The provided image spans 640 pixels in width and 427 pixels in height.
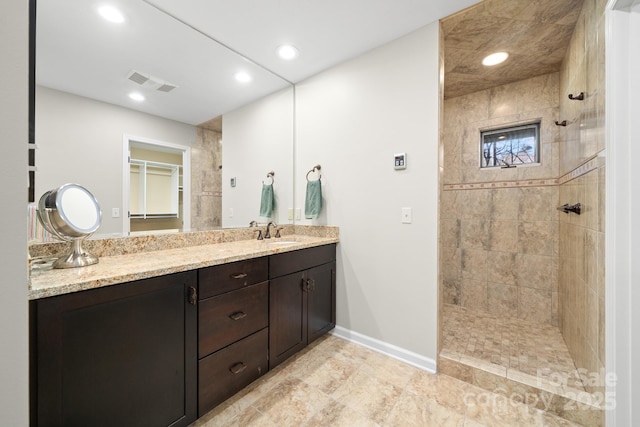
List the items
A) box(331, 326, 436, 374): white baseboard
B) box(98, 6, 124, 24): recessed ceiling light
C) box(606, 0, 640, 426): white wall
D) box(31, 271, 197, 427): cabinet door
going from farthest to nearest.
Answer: box(331, 326, 436, 374): white baseboard < box(98, 6, 124, 24): recessed ceiling light < box(606, 0, 640, 426): white wall < box(31, 271, 197, 427): cabinet door

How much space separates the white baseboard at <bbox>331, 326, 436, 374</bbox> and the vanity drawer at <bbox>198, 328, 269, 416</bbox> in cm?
83

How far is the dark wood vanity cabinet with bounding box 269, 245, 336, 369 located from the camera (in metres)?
1.72

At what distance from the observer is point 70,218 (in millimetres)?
1159

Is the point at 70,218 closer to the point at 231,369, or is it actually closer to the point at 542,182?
the point at 231,369

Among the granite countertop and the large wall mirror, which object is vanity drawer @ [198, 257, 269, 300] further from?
the large wall mirror

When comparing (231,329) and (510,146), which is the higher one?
(510,146)

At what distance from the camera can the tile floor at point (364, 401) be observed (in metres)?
1.37

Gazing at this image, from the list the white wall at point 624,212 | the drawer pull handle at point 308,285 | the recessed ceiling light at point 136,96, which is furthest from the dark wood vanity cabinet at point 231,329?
the white wall at point 624,212

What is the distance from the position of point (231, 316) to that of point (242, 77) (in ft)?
6.45

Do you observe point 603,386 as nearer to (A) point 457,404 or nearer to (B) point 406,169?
(A) point 457,404

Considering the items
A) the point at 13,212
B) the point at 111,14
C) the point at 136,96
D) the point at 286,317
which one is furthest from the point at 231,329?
the point at 111,14

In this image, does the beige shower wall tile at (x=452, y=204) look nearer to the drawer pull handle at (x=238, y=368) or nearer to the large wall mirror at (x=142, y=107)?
the large wall mirror at (x=142, y=107)

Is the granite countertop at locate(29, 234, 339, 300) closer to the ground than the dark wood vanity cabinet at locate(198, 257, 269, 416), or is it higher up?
higher up

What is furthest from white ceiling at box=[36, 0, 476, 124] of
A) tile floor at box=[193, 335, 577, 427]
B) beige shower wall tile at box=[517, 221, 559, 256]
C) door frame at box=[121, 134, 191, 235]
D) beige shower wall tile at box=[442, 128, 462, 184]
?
beige shower wall tile at box=[517, 221, 559, 256]
